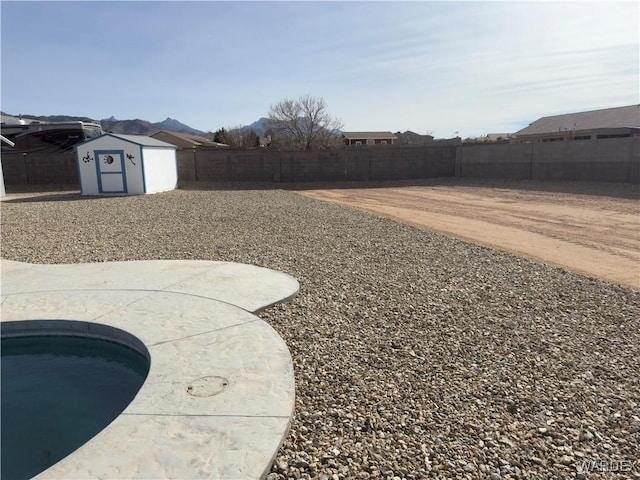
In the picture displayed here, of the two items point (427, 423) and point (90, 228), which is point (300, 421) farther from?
point (90, 228)

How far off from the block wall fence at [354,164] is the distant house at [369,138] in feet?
121

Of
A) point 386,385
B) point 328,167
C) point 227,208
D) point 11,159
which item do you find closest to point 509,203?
point 227,208

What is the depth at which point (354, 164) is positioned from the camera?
29281 mm

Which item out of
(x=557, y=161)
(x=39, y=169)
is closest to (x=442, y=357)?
(x=557, y=161)

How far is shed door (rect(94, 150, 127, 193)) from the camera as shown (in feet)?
70.0

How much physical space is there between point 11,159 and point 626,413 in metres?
31.1

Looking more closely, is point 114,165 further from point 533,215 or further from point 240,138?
point 240,138

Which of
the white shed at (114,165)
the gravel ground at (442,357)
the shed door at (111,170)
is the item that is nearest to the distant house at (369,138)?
the white shed at (114,165)

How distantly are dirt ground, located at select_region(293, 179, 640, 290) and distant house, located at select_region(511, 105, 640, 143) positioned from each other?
70.8ft

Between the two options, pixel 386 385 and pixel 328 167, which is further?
pixel 328 167

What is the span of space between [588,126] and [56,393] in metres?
48.9

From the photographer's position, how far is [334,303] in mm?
6164

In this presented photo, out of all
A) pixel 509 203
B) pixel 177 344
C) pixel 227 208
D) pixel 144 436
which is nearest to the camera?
pixel 144 436

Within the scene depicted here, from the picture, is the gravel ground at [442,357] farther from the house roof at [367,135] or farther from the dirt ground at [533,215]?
the house roof at [367,135]
